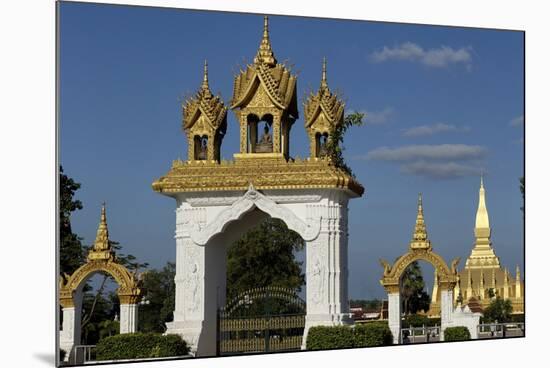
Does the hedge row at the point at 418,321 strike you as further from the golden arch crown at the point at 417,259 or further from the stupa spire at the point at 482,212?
the stupa spire at the point at 482,212

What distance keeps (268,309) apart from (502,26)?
435cm

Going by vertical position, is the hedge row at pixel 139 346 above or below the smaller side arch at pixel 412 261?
below

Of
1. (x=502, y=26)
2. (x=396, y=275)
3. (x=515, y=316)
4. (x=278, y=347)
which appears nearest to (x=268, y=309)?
(x=278, y=347)

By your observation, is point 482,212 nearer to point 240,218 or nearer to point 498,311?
point 498,311

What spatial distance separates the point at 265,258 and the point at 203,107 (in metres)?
7.13

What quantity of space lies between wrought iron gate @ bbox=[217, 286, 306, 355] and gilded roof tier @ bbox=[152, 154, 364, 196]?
1.32m

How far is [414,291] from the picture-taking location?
21672 millimetres

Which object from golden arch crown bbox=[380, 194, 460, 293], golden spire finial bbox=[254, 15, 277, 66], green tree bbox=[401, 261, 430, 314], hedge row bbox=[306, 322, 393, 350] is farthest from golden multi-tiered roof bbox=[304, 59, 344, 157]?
green tree bbox=[401, 261, 430, 314]

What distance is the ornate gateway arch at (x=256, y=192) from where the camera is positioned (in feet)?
45.5

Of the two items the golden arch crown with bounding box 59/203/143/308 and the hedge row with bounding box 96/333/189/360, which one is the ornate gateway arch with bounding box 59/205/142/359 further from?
the hedge row with bounding box 96/333/189/360

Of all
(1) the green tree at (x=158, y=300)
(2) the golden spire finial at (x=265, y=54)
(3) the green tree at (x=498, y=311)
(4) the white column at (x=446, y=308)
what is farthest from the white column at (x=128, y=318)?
(3) the green tree at (x=498, y=311)

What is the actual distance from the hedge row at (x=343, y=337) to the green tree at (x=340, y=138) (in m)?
1.92

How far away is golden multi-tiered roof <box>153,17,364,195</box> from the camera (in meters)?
13.9

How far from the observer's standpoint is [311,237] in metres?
13.9
